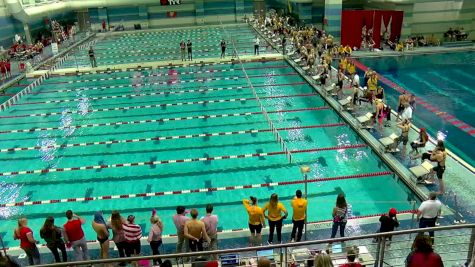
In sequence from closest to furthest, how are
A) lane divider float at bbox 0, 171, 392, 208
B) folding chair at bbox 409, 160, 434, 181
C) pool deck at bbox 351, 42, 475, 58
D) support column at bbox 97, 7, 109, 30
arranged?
folding chair at bbox 409, 160, 434, 181 < lane divider float at bbox 0, 171, 392, 208 < pool deck at bbox 351, 42, 475, 58 < support column at bbox 97, 7, 109, 30

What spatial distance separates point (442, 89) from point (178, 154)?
446 inches

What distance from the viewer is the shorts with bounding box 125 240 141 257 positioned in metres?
6.43

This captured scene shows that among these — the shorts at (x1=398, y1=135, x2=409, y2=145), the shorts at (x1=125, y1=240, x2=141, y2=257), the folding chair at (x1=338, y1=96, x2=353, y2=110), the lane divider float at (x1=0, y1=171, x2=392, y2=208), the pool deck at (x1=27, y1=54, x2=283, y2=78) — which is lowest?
the lane divider float at (x1=0, y1=171, x2=392, y2=208)

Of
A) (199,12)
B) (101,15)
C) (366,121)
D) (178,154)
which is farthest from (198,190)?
(101,15)

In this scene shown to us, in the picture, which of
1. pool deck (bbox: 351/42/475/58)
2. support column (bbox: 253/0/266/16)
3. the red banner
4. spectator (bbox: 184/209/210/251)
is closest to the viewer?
spectator (bbox: 184/209/210/251)

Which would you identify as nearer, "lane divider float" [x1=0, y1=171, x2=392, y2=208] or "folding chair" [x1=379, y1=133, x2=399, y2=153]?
"lane divider float" [x1=0, y1=171, x2=392, y2=208]

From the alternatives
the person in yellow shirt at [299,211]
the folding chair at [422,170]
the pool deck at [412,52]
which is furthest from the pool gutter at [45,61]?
the folding chair at [422,170]

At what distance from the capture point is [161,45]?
2895cm

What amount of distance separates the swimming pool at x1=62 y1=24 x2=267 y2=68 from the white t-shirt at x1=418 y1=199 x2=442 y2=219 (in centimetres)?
1844

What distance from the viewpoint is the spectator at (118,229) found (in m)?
6.23

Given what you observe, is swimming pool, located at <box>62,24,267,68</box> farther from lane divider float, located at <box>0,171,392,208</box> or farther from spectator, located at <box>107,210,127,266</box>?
spectator, located at <box>107,210,127,266</box>

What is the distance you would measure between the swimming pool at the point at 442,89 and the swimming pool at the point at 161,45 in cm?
816

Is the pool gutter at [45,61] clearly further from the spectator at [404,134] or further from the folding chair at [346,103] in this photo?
the spectator at [404,134]

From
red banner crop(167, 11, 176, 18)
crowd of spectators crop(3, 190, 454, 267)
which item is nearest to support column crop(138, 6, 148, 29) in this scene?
red banner crop(167, 11, 176, 18)
